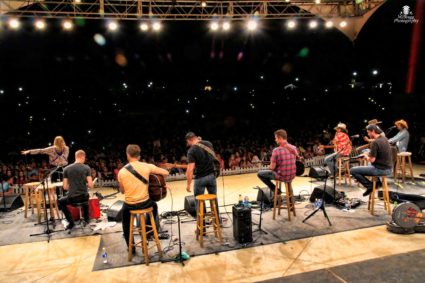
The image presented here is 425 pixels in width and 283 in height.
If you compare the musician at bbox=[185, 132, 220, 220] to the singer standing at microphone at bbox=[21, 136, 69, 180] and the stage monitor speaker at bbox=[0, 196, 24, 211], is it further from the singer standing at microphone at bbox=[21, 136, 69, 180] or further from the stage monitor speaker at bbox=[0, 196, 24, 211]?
the stage monitor speaker at bbox=[0, 196, 24, 211]

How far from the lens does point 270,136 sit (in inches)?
727

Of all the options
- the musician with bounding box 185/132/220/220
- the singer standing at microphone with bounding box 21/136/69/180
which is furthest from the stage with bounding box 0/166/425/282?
the singer standing at microphone with bounding box 21/136/69/180

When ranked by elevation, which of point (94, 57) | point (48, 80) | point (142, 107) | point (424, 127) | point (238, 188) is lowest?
point (238, 188)

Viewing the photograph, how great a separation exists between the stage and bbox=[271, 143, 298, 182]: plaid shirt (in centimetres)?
82

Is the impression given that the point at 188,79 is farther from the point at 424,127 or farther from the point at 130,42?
the point at 424,127

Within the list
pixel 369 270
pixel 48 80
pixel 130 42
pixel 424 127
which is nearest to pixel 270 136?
pixel 424 127

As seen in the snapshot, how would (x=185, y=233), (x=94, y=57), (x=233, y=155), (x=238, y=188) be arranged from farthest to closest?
(x=94, y=57) < (x=233, y=155) < (x=238, y=188) < (x=185, y=233)

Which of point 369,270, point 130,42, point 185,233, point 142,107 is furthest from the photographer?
point 142,107

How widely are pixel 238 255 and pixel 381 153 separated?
330 cm

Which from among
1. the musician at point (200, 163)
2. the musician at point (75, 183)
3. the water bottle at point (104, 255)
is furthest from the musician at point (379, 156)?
the musician at point (75, 183)

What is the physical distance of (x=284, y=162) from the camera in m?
5.82

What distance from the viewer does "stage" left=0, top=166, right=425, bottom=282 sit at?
402 cm

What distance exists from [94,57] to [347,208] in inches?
680

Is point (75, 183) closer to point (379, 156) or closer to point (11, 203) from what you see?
point (11, 203)
